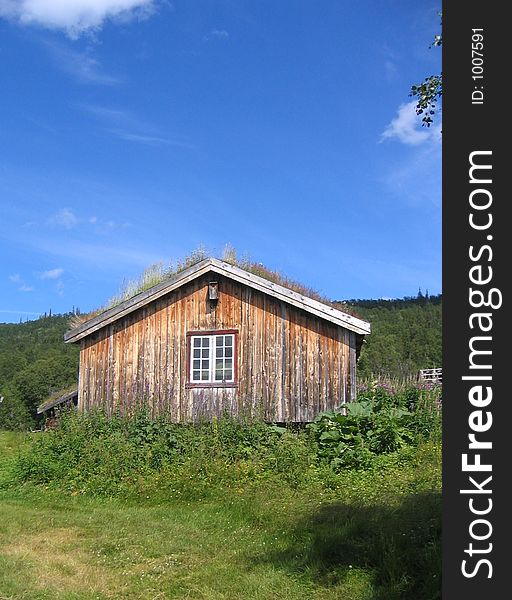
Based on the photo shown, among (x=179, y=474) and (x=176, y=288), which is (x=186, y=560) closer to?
(x=179, y=474)

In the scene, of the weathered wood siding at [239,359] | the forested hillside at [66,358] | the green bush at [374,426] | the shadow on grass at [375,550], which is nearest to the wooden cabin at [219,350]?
the weathered wood siding at [239,359]

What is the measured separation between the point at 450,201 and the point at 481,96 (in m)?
0.64

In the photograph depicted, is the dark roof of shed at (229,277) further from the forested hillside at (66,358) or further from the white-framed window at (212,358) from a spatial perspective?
the forested hillside at (66,358)

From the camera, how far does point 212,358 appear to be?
15.8 metres

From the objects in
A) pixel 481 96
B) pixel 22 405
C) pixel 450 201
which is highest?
pixel 481 96

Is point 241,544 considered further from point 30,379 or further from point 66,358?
point 66,358

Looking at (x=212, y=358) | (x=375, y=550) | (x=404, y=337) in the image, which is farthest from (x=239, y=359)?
(x=404, y=337)

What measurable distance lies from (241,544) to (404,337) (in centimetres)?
6283

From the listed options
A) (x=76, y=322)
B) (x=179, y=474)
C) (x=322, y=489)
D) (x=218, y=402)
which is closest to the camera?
(x=322, y=489)

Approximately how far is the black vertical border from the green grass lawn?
8.80 ft

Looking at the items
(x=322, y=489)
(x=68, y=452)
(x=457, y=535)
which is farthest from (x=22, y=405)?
(x=457, y=535)

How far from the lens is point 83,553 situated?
810 cm

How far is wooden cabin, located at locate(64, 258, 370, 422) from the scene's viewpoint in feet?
49.1

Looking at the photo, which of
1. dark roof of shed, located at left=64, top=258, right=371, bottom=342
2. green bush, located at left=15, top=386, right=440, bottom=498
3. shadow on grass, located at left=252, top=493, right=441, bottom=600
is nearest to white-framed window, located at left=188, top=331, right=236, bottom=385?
green bush, located at left=15, top=386, right=440, bottom=498
